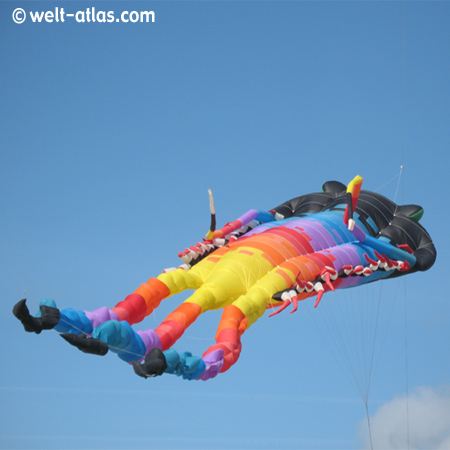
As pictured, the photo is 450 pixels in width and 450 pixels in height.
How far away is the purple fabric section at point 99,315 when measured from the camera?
2231 centimetres

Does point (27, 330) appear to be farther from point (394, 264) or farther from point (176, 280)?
point (394, 264)

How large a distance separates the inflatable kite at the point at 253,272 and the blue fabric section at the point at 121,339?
22mm

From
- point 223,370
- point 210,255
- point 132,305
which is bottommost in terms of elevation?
point 223,370

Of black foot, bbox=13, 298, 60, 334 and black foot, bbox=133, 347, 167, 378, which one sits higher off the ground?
black foot, bbox=13, 298, 60, 334

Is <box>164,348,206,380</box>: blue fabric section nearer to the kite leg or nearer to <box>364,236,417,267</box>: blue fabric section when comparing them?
the kite leg

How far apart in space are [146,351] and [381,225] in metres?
10.7

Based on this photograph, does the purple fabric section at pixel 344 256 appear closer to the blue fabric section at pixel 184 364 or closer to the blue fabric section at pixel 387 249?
the blue fabric section at pixel 387 249

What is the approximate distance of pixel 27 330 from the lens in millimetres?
20562

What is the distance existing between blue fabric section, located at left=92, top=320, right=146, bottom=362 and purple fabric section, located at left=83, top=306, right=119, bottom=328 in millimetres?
1167

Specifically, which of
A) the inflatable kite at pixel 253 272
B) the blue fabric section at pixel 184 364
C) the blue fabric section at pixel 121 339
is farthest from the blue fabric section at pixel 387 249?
the blue fabric section at pixel 121 339

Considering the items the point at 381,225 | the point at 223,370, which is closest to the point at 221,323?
the point at 223,370

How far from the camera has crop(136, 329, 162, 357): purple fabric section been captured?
22.0 meters

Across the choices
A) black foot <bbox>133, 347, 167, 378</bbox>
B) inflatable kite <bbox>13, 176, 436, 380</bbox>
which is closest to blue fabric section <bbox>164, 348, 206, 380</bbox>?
inflatable kite <bbox>13, 176, 436, 380</bbox>

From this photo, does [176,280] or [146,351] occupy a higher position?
[176,280]
